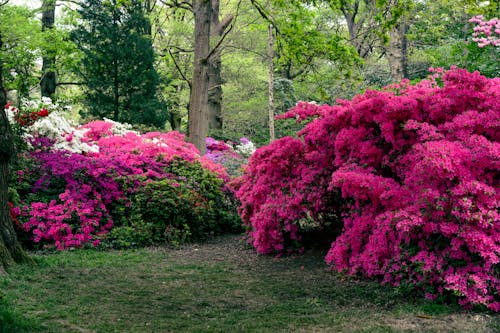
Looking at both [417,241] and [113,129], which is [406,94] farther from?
[113,129]

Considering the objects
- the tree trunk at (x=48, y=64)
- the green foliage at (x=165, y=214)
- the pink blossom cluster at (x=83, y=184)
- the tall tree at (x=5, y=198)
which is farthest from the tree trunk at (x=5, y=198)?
the tree trunk at (x=48, y=64)

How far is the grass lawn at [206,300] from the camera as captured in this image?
426cm

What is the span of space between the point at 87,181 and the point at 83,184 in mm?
149

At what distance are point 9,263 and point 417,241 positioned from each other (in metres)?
4.10

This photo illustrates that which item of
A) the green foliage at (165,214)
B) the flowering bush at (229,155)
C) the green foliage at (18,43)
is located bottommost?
the green foliage at (165,214)

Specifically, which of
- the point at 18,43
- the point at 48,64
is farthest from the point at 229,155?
the point at 18,43

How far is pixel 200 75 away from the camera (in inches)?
504

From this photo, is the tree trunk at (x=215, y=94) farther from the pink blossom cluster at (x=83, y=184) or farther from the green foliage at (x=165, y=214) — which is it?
the green foliage at (x=165, y=214)

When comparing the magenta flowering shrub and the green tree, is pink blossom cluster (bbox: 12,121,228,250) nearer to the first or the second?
the magenta flowering shrub

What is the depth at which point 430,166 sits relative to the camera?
467 cm

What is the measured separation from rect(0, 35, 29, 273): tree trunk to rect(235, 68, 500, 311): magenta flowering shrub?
9.96 feet

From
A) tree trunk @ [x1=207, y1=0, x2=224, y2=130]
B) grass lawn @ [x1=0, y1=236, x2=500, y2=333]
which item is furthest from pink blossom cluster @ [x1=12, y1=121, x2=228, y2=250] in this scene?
tree trunk @ [x1=207, y1=0, x2=224, y2=130]

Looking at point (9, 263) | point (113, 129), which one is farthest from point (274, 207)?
point (113, 129)

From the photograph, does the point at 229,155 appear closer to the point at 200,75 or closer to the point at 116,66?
the point at 200,75
